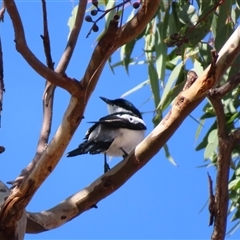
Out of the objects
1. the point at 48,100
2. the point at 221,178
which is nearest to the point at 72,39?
the point at 48,100

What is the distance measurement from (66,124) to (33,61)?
0.57 ft

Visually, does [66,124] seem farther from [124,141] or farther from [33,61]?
[124,141]

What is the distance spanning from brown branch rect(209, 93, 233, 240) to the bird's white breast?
1.10 m

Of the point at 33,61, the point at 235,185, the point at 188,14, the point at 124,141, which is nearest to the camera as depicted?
the point at 33,61

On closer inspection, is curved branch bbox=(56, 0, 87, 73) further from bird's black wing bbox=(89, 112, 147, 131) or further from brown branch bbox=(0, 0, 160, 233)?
bird's black wing bbox=(89, 112, 147, 131)

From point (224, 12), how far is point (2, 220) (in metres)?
→ 1.23

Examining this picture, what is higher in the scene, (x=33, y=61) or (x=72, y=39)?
(x=72, y=39)

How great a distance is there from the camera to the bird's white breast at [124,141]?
8.79 feet

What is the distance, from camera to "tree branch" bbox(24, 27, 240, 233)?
154 cm

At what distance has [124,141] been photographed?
2.68 m

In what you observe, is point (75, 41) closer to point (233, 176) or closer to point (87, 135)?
point (87, 135)

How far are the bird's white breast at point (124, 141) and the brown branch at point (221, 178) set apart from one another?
110cm

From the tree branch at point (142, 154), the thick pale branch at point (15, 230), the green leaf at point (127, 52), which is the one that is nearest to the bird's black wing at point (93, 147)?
the green leaf at point (127, 52)

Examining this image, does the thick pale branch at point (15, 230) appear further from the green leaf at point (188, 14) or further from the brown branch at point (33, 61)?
the green leaf at point (188, 14)
